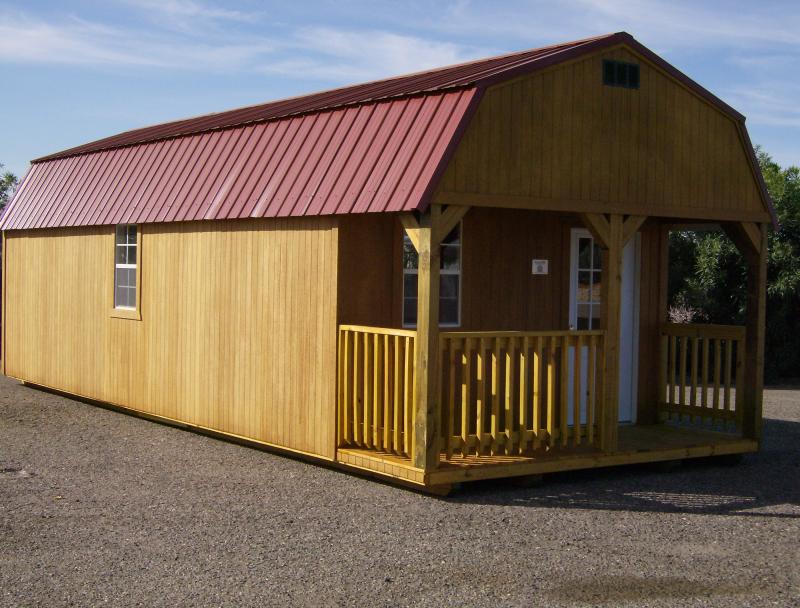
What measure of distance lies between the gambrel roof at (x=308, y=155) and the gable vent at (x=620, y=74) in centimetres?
18

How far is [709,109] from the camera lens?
1051 centimetres

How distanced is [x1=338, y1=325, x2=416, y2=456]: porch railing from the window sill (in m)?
Answer: 4.09

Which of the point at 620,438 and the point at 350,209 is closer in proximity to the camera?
the point at 350,209

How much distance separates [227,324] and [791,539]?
232 inches

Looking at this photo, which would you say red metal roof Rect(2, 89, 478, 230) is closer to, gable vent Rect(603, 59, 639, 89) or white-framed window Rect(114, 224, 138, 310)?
white-framed window Rect(114, 224, 138, 310)

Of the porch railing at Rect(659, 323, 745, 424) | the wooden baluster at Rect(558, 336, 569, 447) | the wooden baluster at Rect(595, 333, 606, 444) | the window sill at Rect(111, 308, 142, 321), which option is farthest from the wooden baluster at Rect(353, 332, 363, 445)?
the window sill at Rect(111, 308, 142, 321)

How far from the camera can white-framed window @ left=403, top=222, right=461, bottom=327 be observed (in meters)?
10.3

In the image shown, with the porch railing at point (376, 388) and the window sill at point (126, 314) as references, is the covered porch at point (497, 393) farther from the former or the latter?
the window sill at point (126, 314)

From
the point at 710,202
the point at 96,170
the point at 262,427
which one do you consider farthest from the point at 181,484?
the point at 96,170

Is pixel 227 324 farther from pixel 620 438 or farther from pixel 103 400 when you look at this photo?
pixel 620 438

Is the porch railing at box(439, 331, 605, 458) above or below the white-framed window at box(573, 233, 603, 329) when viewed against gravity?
below

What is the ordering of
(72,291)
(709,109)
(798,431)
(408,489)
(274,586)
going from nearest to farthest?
1. (274,586)
2. (408,489)
3. (709,109)
4. (798,431)
5. (72,291)

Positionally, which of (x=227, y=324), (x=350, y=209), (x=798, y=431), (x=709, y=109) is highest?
(x=709, y=109)

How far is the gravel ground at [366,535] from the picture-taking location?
20.0 ft
